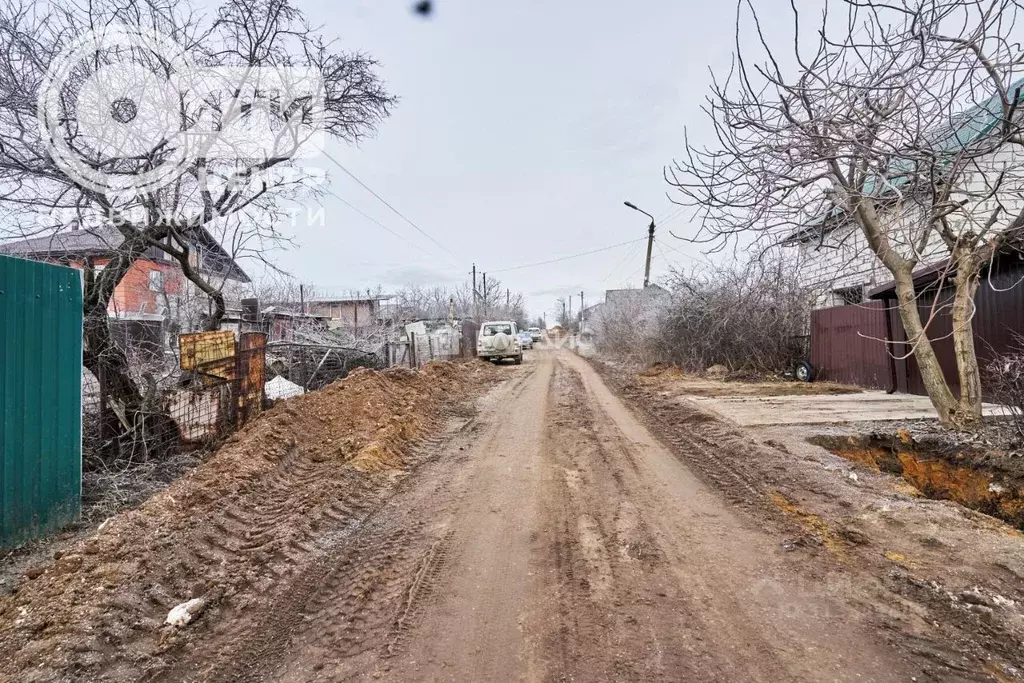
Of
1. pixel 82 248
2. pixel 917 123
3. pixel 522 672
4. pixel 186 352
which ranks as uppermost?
pixel 917 123

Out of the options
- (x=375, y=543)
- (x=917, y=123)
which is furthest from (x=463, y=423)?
(x=917, y=123)

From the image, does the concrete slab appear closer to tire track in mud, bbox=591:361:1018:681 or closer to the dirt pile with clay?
tire track in mud, bbox=591:361:1018:681

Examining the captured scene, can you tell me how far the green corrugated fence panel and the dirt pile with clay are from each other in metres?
0.53

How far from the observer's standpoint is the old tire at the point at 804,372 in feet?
49.0

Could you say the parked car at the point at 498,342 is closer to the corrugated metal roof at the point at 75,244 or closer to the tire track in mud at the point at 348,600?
the corrugated metal roof at the point at 75,244

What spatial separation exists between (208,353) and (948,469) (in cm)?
917

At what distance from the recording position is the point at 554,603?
2893mm

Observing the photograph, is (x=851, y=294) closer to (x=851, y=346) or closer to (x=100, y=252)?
(x=851, y=346)

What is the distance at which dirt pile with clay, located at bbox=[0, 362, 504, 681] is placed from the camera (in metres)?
2.43

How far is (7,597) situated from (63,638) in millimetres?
683

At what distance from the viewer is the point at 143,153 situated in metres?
6.25

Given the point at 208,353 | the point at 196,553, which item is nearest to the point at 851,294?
the point at 208,353

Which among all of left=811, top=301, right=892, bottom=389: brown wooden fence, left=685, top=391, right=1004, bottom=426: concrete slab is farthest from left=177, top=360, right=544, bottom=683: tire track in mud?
left=811, top=301, right=892, bottom=389: brown wooden fence

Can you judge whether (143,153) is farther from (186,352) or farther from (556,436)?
(556,436)
